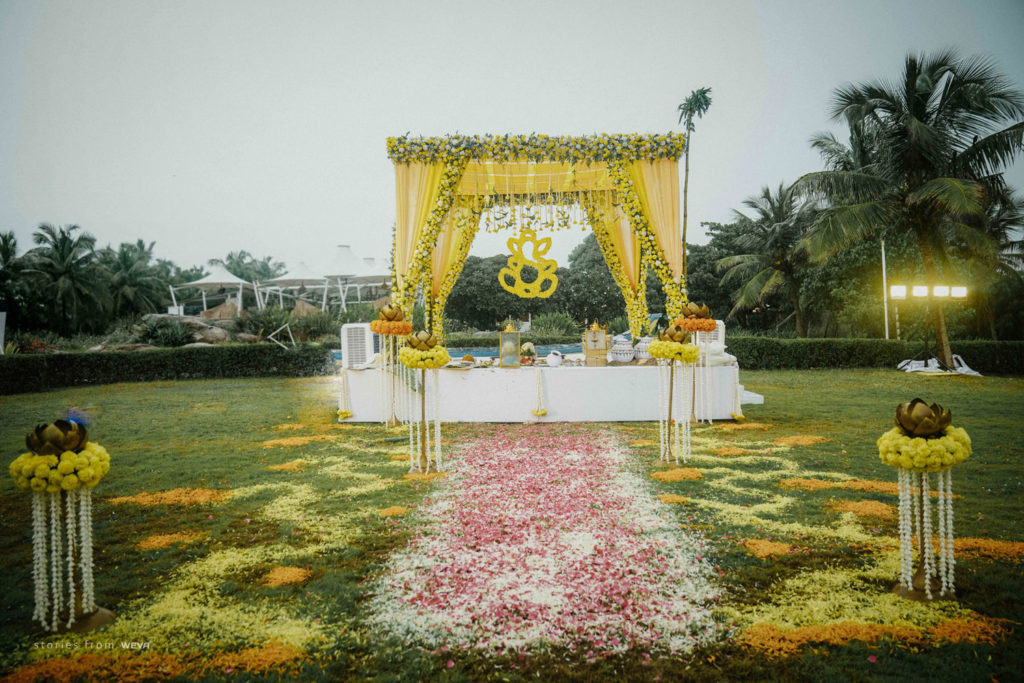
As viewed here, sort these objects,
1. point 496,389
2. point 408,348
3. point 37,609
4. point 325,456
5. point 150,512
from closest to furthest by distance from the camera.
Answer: point 37,609 < point 150,512 < point 408,348 < point 325,456 < point 496,389

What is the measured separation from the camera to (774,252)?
19266mm

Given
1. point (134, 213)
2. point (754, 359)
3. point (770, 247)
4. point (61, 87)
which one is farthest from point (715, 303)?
point (134, 213)

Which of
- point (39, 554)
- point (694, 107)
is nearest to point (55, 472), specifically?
point (39, 554)

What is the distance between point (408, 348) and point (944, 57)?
13.0 meters

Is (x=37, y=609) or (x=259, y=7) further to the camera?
(x=259, y=7)

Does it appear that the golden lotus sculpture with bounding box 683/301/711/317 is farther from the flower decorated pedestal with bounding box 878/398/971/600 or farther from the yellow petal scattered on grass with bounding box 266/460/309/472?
the yellow petal scattered on grass with bounding box 266/460/309/472

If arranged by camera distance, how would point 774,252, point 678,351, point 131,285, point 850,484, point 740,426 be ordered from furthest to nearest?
1. point 131,285
2. point 774,252
3. point 740,426
4. point 678,351
5. point 850,484

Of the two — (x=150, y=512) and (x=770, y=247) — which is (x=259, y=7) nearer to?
(x=150, y=512)

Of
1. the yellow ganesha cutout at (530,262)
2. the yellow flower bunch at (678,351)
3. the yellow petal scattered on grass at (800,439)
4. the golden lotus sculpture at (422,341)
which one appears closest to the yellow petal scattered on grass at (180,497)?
the golden lotus sculpture at (422,341)

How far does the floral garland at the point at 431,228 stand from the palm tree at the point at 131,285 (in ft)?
83.5

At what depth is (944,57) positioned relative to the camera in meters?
10.8

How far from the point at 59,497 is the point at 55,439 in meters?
0.29

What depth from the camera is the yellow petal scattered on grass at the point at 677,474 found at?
420 cm

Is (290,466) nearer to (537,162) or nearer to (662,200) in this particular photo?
(537,162)
